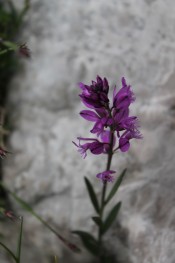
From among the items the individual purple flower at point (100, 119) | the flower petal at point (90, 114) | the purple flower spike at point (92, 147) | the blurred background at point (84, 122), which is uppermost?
the blurred background at point (84, 122)

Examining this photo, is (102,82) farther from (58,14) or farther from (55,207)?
(58,14)

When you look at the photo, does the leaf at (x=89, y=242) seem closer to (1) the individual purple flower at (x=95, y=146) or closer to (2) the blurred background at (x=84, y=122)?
(2) the blurred background at (x=84, y=122)

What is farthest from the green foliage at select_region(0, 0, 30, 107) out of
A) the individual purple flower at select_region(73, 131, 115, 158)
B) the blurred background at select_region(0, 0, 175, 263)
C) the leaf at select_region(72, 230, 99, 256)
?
the individual purple flower at select_region(73, 131, 115, 158)

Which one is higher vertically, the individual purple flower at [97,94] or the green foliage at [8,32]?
the green foliage at [8,32]

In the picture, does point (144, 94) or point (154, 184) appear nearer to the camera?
point (154, 184)

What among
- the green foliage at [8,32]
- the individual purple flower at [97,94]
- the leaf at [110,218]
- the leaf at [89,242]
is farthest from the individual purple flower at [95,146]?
the green foliage at [8,32]

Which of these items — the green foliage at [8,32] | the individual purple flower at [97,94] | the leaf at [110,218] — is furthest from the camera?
the green foliage at [8,32]

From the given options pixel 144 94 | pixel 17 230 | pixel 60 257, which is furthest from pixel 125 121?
pixel 17 230
